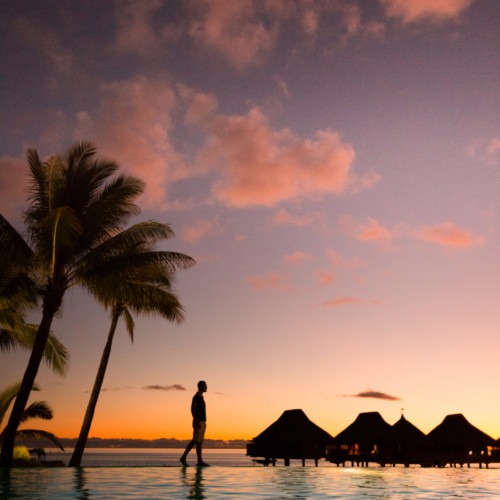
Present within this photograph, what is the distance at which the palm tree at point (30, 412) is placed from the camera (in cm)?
2244

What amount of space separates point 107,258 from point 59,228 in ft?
6.50

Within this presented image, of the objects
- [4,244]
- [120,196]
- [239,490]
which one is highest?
[120,196]

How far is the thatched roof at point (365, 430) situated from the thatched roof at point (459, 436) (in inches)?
124

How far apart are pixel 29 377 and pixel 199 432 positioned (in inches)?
248

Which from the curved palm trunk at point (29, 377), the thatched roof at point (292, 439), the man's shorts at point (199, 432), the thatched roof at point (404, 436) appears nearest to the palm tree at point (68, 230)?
the curved palm trunk at point (29, 377)

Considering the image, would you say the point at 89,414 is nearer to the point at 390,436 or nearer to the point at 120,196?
the point at 120,196

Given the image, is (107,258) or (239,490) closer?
(239,490)

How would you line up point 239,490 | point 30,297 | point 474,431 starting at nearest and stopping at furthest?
point 239,490 < point 30,297 < point 474,431

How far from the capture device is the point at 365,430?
38219 millimetres

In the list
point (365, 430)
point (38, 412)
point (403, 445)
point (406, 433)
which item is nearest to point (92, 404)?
point (38, 412)

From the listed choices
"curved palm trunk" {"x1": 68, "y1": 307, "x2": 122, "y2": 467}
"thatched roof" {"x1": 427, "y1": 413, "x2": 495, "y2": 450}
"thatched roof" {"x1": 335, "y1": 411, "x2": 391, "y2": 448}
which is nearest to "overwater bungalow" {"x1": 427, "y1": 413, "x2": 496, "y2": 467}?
"thatched roof" {"x1": 427, "y1": 413, "x2": 495, "y2": 450}

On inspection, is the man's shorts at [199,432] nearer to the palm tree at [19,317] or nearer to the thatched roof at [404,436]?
the palm tree at [19,317]

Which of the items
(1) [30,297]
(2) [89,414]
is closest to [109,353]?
(2) [89,414]

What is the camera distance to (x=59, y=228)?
15750 mm
